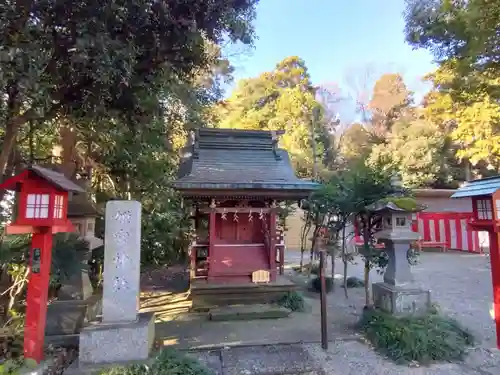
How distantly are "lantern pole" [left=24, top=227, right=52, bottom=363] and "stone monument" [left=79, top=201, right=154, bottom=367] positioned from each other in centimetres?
57

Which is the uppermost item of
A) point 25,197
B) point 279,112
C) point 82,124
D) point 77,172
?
point 279,112

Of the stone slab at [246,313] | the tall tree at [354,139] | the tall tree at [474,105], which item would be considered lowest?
the stone slab at [246,313]


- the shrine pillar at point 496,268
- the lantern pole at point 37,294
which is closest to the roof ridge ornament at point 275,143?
the shrine pillar at point 496,268

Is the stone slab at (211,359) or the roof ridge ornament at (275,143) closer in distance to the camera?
the stone slab at (211,359)

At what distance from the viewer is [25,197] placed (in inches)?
156

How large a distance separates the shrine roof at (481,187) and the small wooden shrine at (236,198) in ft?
9.23

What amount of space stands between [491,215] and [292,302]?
4.31 m

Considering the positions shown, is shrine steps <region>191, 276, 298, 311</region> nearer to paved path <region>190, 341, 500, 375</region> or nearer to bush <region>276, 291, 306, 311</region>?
bush <region>276, 291, 306, 311</region>

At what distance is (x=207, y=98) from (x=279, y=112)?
10.8 meters

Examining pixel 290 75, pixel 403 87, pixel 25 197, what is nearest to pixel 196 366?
pixel 25 197

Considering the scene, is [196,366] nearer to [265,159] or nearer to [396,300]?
[396,300]

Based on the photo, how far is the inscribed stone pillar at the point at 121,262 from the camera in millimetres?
4168

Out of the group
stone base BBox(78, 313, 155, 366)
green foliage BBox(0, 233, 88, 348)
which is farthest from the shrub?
green foliage BBox(0, 233, 88, 348)

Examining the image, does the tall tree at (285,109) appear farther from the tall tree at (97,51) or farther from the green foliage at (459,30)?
the tall tree at (97,51)
